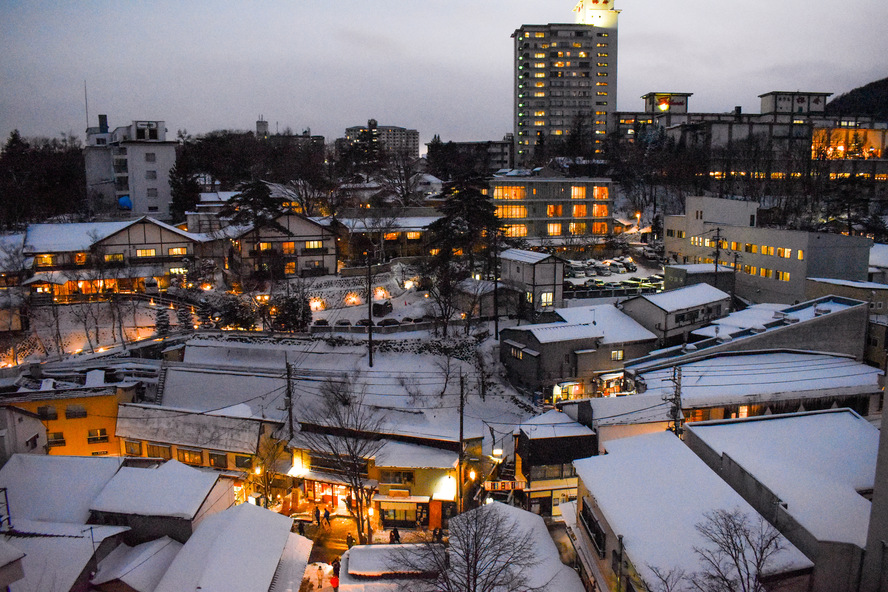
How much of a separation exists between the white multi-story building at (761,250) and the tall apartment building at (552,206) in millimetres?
6066

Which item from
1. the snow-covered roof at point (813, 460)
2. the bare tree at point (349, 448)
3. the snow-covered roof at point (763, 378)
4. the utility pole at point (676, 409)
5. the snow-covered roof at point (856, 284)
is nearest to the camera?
the snow-covered roof at point (813, 460)

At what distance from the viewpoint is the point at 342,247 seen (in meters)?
34.9

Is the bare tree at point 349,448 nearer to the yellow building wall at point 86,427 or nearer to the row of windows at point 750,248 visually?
the yellow building wall at point 86,427

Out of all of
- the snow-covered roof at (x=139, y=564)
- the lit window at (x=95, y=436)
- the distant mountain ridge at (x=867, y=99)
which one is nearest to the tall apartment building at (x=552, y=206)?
the lit window at (x=95, y=436)

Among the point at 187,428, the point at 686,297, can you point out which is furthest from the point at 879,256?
the point at 187,428

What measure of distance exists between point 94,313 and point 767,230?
32.2 meters

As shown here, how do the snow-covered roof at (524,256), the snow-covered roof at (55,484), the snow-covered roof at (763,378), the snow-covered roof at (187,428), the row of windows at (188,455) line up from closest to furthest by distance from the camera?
1. the snow-covered roof at (55,484)
2. the snow-covered roof at (187,428)
3. the row of windows at (188,455)
4. the snow-covered roof at (763,378)
5. the snow-covered roof at (524,256)

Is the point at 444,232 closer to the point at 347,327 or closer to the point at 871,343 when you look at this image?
the point at 347,327

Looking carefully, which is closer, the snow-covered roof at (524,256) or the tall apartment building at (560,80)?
the snow-covered roof at (524,256)

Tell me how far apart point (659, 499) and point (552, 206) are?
32.4 metres

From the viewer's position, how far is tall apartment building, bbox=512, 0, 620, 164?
77.3 meters

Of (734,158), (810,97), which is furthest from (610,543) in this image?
(810,97)

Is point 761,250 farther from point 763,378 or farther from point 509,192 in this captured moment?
point 509,192

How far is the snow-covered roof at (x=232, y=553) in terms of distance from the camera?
34.7ft
